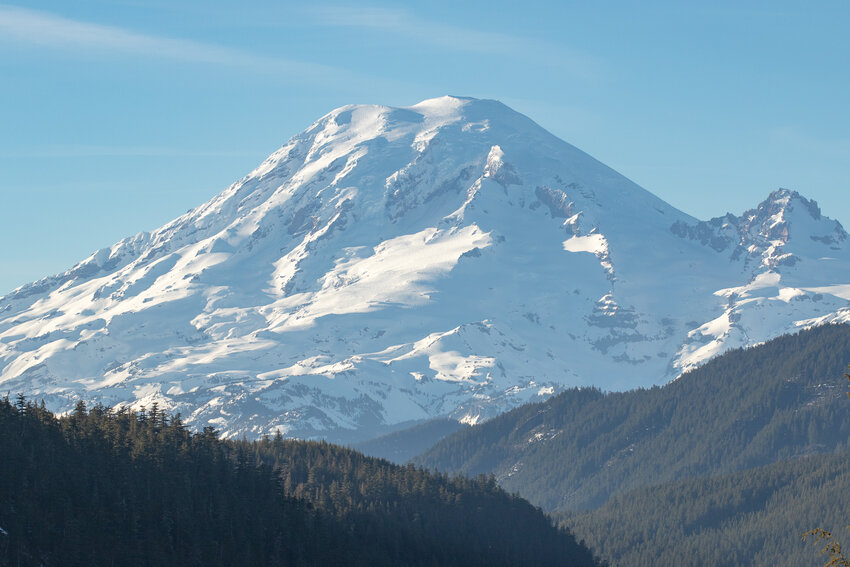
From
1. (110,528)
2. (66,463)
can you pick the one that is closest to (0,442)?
(66,463)

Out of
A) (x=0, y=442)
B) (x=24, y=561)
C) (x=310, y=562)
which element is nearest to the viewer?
(x=24, y=561)

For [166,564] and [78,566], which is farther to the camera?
[166,564]

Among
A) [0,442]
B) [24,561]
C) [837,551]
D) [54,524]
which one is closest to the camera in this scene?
[837,551]

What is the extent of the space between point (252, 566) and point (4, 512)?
35058 mm

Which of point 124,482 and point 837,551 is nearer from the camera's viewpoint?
point 837,551

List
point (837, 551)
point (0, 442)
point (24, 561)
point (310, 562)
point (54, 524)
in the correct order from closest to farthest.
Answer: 1. point (837, 551)
2. point (24, 561)
3. point (54, 524)
4. point (0, 442)
5. point (310, 562)

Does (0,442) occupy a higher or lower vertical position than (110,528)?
higher

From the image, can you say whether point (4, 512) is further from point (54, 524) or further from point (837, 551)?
point (837, 551)

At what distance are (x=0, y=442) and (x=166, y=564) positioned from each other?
2786cm

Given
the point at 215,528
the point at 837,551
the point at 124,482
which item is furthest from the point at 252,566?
the point at 837,551

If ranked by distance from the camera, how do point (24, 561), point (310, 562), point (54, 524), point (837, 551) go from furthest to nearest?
point (310, 562) < point (54, 524) < point (24, 561) < point (837, 551)

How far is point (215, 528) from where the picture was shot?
190375 mm

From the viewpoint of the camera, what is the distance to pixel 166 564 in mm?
173875

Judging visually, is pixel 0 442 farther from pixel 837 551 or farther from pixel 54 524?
pixel 837 551
